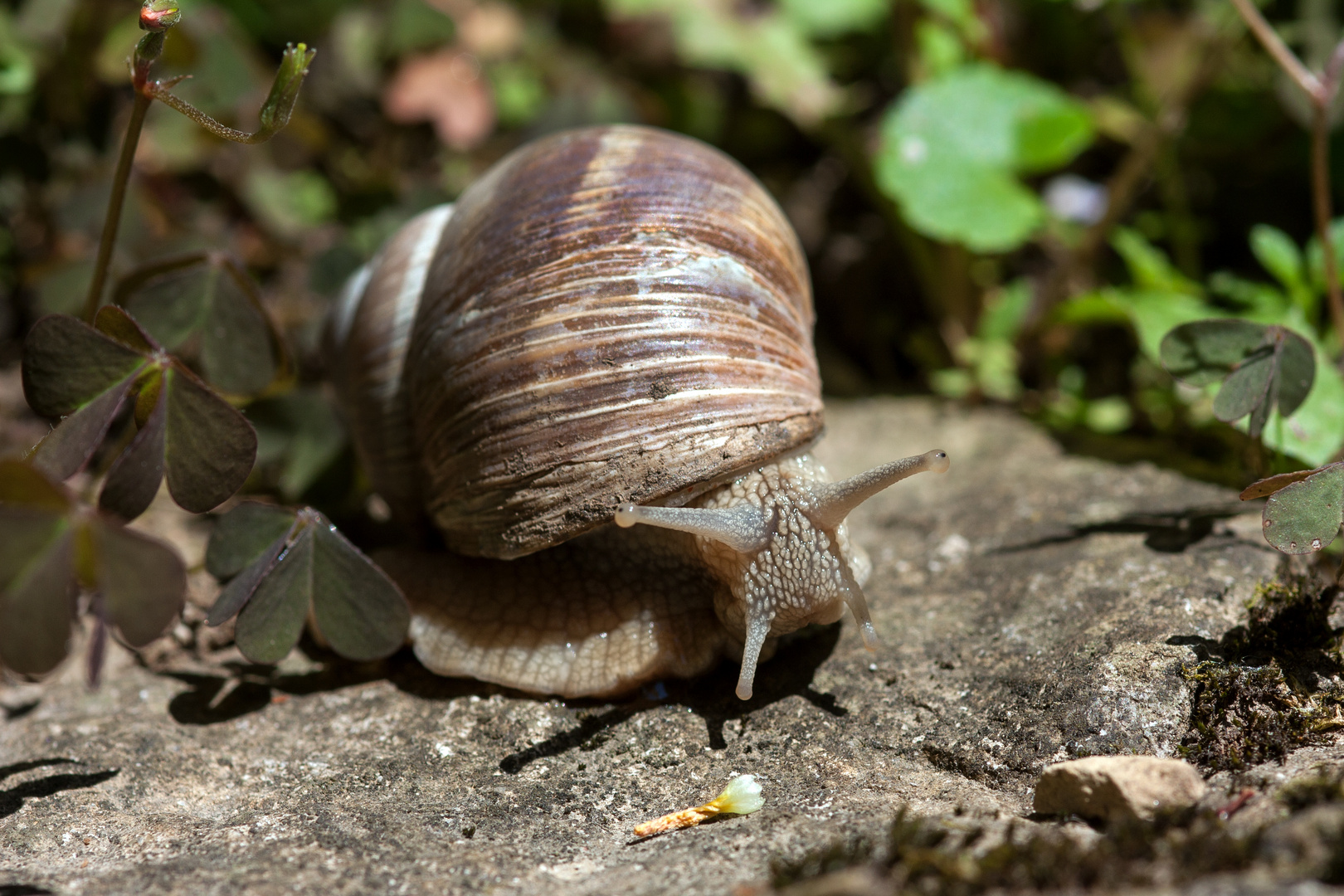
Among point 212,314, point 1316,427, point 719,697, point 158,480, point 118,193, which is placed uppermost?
point 118,193

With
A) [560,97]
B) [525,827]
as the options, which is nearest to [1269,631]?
[525,827]

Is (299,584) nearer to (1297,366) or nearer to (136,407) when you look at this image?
(136,407)

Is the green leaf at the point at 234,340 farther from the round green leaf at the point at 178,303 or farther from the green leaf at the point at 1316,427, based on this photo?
the green leaf at the point at 1316,427

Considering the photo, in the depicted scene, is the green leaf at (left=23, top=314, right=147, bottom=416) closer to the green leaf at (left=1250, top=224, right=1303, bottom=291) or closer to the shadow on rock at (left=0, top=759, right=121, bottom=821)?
the shadow on rock at (left=0, top=759, right=121, bottom=821)

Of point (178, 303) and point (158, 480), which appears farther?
point (178, 303)

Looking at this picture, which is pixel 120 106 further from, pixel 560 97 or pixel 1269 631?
pixel 1269 631

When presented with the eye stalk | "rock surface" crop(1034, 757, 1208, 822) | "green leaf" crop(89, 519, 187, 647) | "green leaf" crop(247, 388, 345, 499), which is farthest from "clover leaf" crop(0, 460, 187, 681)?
"rock surface" crop(1034, 757, 1208, 822)

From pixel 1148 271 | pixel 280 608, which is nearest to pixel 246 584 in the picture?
pixel 280 608
